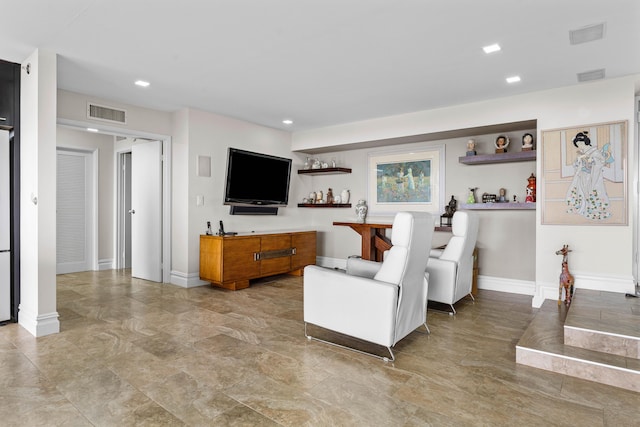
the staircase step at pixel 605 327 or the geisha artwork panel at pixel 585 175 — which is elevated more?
the geisha artwork panel at pixel 585 175

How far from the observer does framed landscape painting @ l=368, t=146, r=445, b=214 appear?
5.61 metres

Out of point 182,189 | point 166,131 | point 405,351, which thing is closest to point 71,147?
point 166,131

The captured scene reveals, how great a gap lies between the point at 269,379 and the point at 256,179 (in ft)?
12.5

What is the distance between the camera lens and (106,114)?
4.67 meters

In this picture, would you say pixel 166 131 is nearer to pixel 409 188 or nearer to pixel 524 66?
pixel 409 188

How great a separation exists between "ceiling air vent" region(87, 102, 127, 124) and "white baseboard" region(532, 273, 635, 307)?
18.3 feet

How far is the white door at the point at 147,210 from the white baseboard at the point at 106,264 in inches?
40.8

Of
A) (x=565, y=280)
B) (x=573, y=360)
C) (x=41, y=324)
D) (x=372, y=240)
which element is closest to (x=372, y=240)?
(x=372, y=240)

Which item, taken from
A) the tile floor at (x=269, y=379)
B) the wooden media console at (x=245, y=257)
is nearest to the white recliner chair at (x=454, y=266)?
the tile floor at (x=269, y=379)

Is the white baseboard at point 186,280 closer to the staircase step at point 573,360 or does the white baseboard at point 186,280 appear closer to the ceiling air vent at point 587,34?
the staircase step at point 573,360

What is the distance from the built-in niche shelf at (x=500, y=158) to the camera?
4.54m

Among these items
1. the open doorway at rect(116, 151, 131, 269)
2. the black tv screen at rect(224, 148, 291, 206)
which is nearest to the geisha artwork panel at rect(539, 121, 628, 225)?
the black tv screen at rect(224, 148, 291, 206)

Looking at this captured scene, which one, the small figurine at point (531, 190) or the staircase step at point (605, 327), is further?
the small figurine at point (531, 190)

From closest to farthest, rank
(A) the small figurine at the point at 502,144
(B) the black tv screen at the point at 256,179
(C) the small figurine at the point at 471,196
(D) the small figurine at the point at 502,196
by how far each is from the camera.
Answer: (A) the small figurine at the point at 502,144 → (D) the small figurine at the point at 502,196 → (C) the small figurine at the point at 471,196 → (B) the black tv screen at the point at 256,179
